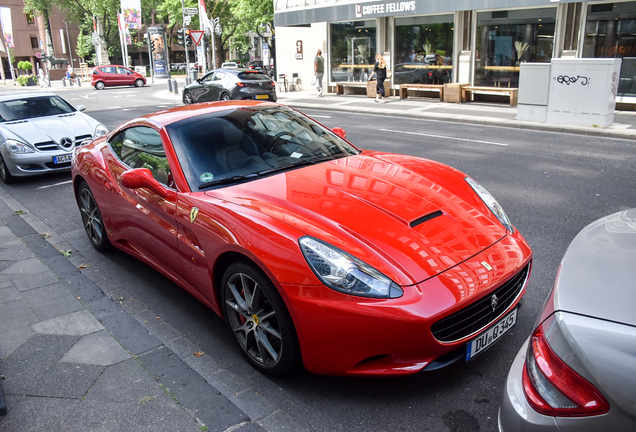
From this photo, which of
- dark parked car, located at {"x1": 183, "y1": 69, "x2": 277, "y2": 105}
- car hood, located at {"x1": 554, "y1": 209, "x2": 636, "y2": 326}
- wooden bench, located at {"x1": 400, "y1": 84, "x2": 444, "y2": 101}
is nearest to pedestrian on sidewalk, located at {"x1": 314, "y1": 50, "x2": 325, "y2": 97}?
dark parked car, located at {"x1": 183, "y1": 69, "x2": 277, "y2": 105}

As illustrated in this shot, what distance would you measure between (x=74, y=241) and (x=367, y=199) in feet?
13.2

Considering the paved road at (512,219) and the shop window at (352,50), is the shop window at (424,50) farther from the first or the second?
the paved road at (512,219)

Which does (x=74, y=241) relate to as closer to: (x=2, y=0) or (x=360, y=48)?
(x=360, y=48)

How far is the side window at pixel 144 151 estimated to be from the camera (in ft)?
12.8

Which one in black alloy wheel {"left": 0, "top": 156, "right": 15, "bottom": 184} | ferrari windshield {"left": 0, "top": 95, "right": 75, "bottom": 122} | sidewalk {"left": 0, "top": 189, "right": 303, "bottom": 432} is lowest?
sidewalk {"left": 0, "top": 189, "right": 303, "bottom": 432}

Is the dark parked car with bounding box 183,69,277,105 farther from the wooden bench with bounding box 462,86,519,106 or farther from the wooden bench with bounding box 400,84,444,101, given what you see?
the wooden bench with bounding box 462,86,519,106

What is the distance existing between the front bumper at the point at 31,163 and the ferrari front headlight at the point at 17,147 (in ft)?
0.20

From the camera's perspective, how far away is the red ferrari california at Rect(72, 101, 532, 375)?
8.59 feet

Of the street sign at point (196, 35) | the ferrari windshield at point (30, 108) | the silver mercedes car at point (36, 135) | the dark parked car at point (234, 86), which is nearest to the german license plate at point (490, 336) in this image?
the silver mercedes car at point (36, 135)

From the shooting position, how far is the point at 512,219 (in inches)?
229

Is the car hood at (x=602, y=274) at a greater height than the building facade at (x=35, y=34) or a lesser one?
lesser

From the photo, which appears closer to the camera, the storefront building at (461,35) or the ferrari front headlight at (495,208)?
the ferrari front headlight at (495,208)

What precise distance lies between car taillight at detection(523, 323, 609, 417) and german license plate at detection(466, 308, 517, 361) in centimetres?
90

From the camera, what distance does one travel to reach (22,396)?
3021 millimetres
